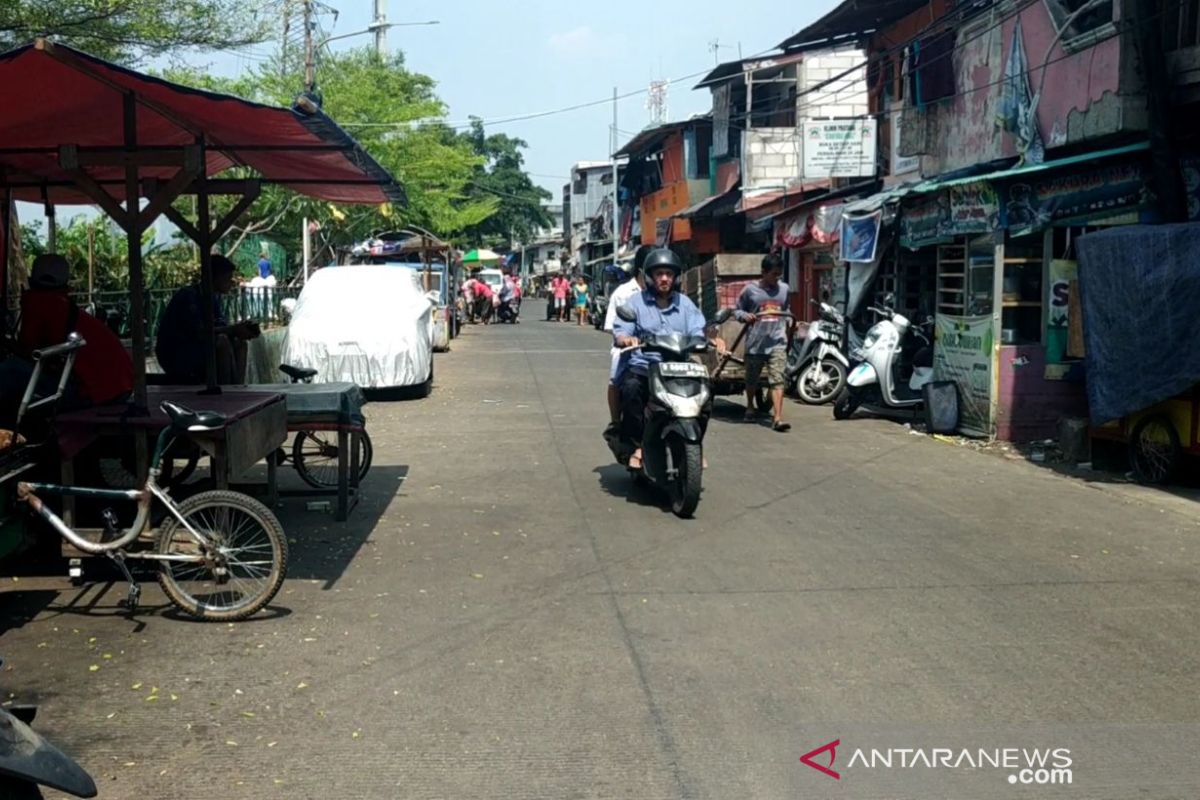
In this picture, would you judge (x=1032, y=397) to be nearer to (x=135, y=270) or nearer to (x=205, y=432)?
(x=205, y=432)

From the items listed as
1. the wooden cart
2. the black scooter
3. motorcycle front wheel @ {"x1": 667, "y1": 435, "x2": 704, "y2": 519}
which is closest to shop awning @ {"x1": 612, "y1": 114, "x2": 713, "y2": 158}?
the wooden cart

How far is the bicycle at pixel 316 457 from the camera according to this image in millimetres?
9469

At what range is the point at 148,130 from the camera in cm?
871

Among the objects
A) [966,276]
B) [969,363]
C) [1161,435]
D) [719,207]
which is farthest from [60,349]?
[719,207]

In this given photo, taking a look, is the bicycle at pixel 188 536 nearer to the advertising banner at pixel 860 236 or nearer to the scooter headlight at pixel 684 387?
the scooter headlight at pixel 684 387

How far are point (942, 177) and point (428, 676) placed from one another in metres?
12.2

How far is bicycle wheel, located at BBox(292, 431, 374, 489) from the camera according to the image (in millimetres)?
9492

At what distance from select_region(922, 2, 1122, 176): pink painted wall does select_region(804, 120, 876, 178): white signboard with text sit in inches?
72.1

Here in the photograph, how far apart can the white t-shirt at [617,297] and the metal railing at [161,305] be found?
359cm

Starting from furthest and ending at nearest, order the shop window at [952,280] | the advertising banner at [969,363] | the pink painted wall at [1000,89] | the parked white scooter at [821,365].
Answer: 1. the parked white scooter at [821,365]
2. the shop window at [952,280]
3. the advertising banner at [969,363]
4. the pink painted wall at [1000,89]

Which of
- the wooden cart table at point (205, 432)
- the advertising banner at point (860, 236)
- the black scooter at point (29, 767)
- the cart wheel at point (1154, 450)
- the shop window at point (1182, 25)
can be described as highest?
the shop window at point (1182, 25)

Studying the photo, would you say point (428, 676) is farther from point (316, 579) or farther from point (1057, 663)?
point (1057, 663)

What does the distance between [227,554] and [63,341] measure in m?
2.05

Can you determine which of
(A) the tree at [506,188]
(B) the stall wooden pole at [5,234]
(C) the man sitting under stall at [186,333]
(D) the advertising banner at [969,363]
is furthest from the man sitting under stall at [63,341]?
(A) the tree at [506,188]
